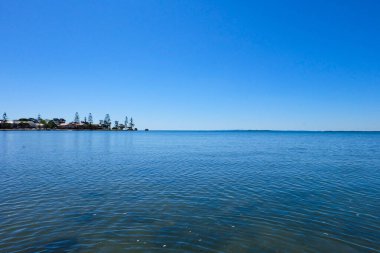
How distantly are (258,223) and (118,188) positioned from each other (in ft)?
43.4

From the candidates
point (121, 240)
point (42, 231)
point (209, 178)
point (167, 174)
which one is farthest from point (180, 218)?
point (167, 174)

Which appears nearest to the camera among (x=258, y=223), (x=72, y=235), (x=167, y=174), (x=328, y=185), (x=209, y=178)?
(x=72, y=235)

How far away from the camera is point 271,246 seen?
12.4 metres

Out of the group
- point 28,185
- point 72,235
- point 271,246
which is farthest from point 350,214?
point 28,185

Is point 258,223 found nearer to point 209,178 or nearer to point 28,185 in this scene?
point 209,178

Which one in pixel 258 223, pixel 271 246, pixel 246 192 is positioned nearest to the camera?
pixel 271 246

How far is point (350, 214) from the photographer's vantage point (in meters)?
17.0

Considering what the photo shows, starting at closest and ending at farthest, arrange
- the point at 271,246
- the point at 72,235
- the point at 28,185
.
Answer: the point at 271,246 < the point at 72,235 < the point at 28,185

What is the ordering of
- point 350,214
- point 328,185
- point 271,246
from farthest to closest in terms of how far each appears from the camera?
point 328,185, point 350,214, point 271,246

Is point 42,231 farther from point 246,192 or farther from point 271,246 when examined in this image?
point 246,192

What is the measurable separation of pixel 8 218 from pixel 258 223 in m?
14.4

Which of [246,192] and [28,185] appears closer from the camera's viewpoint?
[246,192]

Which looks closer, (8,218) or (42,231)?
(42,231)

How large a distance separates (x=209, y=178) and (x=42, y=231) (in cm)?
1799
